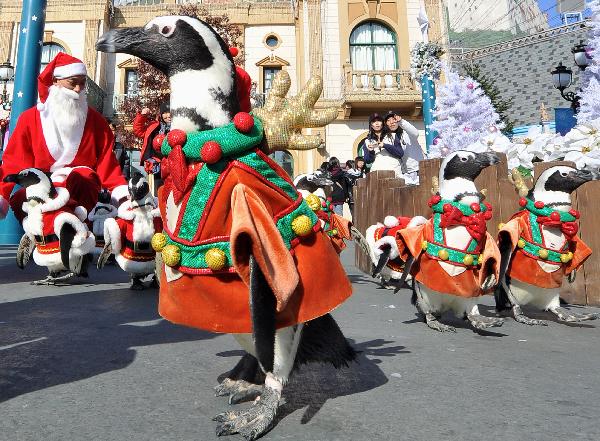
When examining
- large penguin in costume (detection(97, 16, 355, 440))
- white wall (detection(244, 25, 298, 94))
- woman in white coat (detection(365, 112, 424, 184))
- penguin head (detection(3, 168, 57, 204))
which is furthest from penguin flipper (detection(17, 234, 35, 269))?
white wall (detection(244, 25, 298, 94))

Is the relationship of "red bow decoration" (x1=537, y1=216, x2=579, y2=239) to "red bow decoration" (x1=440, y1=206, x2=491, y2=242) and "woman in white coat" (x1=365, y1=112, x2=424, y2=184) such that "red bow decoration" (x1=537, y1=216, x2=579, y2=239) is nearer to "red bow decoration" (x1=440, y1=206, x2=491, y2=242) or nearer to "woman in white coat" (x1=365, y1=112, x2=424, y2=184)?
"red bow decoration" (x1=440, y1=206, x2=491, y2=242)

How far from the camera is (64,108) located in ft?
15.0

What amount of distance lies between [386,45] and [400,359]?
1886 cm

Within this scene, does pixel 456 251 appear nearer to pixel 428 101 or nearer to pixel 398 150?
pixel 398 150

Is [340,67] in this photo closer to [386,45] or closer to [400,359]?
[386,45]

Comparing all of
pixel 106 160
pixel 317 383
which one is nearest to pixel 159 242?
pixel 317 383

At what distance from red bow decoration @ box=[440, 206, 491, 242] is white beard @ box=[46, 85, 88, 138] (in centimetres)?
349

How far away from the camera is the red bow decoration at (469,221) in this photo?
3172 millimetres

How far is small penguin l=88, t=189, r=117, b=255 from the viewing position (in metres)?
5.19

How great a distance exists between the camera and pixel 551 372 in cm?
232

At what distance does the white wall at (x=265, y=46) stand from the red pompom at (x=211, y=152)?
1891 cm

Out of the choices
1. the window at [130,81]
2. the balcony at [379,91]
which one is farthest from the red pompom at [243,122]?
the window at [130,81]

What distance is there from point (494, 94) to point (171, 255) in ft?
91.7

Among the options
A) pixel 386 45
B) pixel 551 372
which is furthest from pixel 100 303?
pixel 386 45
